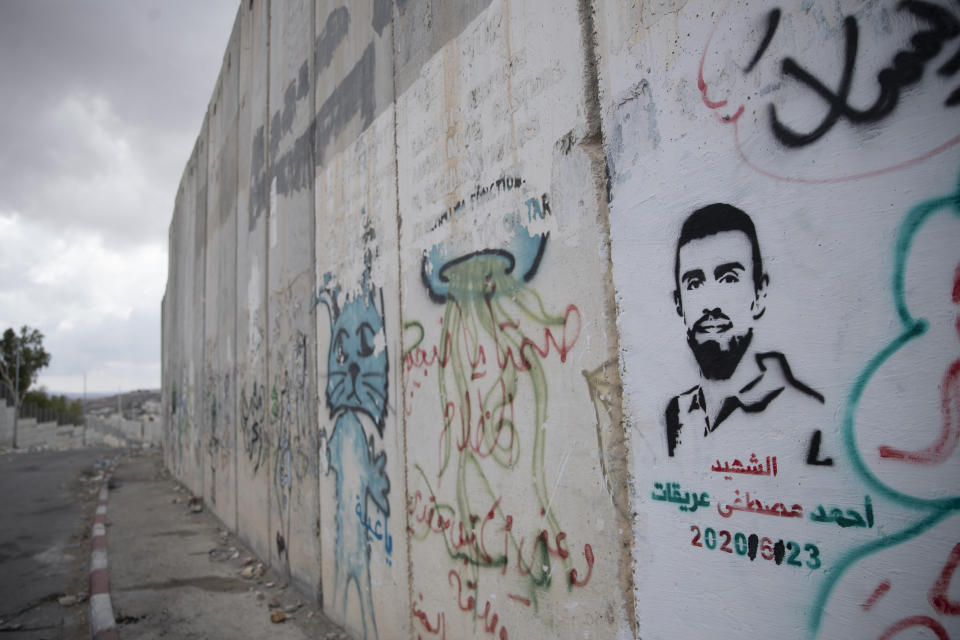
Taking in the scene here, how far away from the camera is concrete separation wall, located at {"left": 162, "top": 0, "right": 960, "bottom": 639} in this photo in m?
1.34

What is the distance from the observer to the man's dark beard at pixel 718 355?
166 centimetres

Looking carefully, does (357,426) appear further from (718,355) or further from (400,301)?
(718,355)

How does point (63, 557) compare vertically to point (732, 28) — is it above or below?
below

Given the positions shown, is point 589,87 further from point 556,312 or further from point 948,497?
point 948,497

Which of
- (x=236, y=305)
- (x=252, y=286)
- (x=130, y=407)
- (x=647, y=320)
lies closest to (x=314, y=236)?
(x=252, y=286)

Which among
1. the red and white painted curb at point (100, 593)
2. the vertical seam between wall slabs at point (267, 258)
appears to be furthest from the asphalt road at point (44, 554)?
the vertical seam between wall slabs at point (267, 258)

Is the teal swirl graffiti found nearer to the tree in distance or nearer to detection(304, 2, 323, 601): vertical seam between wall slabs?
detection(304, 2, 323, 601): vertical seam between wall slabs

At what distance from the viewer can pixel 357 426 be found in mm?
4180

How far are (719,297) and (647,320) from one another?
278 mm

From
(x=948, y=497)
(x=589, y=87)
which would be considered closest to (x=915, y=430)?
(x=948, y=497)

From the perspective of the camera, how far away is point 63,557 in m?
6.78

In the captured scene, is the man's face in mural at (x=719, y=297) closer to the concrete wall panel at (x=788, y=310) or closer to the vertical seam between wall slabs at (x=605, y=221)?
the concrete wall panel at (x=788, y=310)

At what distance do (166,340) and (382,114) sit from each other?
17.3 meters

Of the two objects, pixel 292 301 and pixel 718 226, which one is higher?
pixel 292 301
